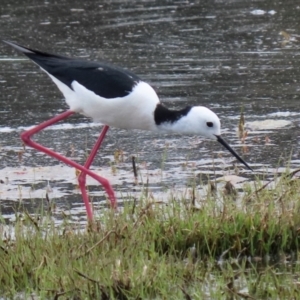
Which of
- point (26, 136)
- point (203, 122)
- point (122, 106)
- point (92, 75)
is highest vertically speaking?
point (92, 75)

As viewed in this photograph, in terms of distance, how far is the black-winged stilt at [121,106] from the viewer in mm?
6153

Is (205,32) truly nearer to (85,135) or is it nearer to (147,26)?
(147,26)

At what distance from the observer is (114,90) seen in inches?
243

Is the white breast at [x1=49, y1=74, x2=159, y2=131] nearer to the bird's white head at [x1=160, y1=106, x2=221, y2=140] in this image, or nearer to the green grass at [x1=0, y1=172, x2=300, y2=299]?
the bird's white head at [x1=160, y1=106, x2=221, y2=140]

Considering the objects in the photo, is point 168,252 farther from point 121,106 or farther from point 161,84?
point 161,84

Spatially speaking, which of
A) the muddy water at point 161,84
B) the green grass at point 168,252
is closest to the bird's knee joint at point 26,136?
the muddy water at point 161,84

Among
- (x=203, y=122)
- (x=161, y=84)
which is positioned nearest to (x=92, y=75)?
(x=203, y=122)

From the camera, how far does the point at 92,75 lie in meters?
6.33

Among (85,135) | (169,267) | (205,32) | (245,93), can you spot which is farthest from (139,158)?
(205,32)

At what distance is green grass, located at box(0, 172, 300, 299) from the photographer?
14.5 feet

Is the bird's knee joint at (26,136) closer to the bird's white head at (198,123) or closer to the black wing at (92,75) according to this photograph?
the black wing at (92,75)

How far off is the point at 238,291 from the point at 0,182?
2689 mm

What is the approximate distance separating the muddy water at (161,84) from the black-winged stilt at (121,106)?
0.34m

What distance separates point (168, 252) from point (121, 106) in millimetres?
1397
